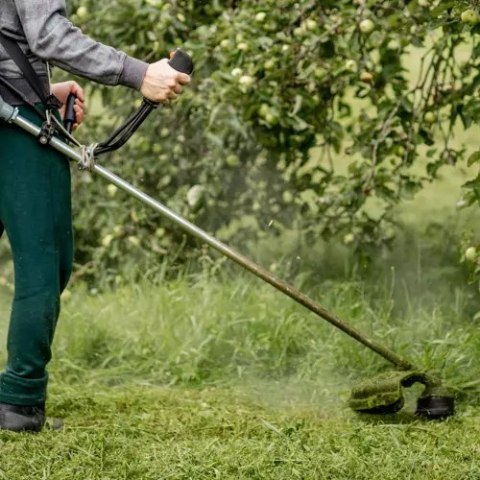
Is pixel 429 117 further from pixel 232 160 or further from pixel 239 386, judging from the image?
pixel 239 386

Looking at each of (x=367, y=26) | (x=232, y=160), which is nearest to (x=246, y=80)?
(x=367, y=26)

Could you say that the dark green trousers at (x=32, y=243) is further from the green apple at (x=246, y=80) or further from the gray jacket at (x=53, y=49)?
the green apple at (x=246, y=80)

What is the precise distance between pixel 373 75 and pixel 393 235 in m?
0.66

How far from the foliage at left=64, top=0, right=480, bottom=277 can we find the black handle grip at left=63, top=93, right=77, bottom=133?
1186 mm

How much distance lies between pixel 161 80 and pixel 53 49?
0.31 meters

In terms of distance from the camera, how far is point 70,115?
3672 millimetres

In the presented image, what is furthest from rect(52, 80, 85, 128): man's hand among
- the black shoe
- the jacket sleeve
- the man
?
the black shoe

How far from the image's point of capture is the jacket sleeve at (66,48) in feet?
10.9

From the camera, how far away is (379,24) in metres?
4.66

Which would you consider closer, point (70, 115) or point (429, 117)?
point (70, 115)

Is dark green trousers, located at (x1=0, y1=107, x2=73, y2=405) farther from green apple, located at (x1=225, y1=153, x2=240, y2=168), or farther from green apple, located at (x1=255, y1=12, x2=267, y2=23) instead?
green apple, located at (x1=225, y1=153, x2=240, y2=168)

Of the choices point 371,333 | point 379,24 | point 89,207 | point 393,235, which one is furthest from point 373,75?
point 89,207

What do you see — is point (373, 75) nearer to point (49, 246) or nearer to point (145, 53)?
point (145, 53)

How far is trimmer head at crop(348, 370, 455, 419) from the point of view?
3.85 metres
